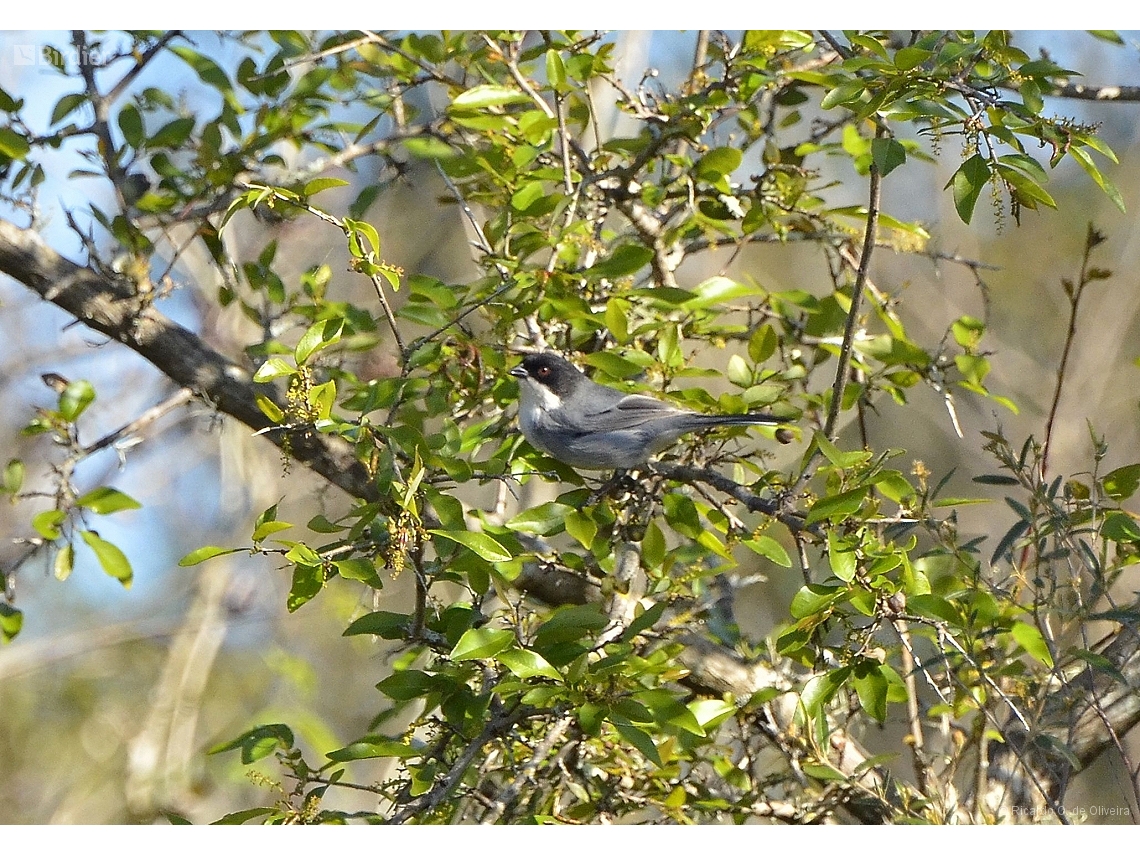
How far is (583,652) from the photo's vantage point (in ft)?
6.29

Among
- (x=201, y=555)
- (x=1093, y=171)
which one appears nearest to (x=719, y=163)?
(x=1093, y=171)

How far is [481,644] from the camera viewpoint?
1.83 metres

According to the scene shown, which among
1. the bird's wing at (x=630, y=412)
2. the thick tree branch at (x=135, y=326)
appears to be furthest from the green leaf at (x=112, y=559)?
the bird's wing at (x=630, y=412)

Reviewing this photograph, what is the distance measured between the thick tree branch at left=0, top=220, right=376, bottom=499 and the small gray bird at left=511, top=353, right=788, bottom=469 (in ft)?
1.88

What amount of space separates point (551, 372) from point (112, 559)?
1.33 metres

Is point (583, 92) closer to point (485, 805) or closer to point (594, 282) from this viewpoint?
point (594, 282)

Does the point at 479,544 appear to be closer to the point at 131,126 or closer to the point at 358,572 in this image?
the point at 358,572

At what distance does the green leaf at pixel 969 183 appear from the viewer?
1.74 meters

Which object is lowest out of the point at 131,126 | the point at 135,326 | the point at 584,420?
the point at 584,420

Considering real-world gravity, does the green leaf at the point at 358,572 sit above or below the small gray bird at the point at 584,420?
below

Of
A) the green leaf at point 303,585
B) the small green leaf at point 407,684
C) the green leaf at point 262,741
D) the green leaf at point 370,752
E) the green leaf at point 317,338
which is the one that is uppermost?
the green leaf at point 317,338

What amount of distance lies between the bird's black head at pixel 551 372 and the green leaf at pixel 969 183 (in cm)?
124

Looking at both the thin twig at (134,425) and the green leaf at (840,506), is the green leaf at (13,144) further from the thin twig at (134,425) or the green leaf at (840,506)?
the green leaf at (840,506)

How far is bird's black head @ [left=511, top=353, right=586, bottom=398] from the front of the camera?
9.00 feet
